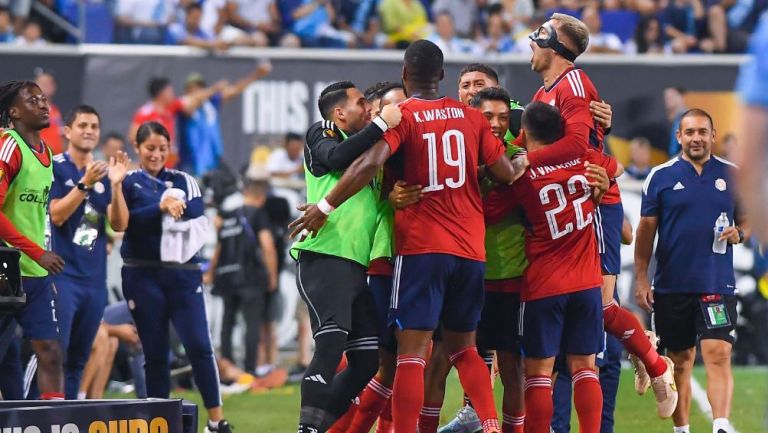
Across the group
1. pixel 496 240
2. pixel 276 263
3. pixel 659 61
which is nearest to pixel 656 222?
pixel 496 240

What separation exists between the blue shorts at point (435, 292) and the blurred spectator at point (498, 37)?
36.0 ft

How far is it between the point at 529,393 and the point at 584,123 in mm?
1695

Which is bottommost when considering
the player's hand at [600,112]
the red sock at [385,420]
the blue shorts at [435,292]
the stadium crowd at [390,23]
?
the red sock at [385,420]

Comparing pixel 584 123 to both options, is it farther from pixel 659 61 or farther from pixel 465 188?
pixel 659 61

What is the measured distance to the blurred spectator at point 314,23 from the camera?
60.6 ft

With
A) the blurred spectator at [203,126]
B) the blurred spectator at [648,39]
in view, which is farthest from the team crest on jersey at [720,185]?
the blurred spectator at [648,39]

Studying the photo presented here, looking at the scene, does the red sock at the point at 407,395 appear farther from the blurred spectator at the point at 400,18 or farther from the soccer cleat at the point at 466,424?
the blurred spectator at the point at 400,18

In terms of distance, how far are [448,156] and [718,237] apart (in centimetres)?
302

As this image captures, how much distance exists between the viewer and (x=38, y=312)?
952 centimetres

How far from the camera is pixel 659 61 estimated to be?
58.0 ft

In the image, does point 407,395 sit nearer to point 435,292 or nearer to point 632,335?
point 435,292

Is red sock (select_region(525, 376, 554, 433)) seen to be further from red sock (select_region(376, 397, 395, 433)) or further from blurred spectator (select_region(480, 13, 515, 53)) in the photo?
blurred spectator (select_region(480, 13, 515, 53))

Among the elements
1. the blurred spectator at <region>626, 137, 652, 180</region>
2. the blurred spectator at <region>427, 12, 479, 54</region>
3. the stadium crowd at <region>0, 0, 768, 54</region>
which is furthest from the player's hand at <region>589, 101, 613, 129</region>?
the blurred spectator at <region>427, 12, 479, 54</region>

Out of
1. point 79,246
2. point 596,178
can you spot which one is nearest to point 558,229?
point 596,178
